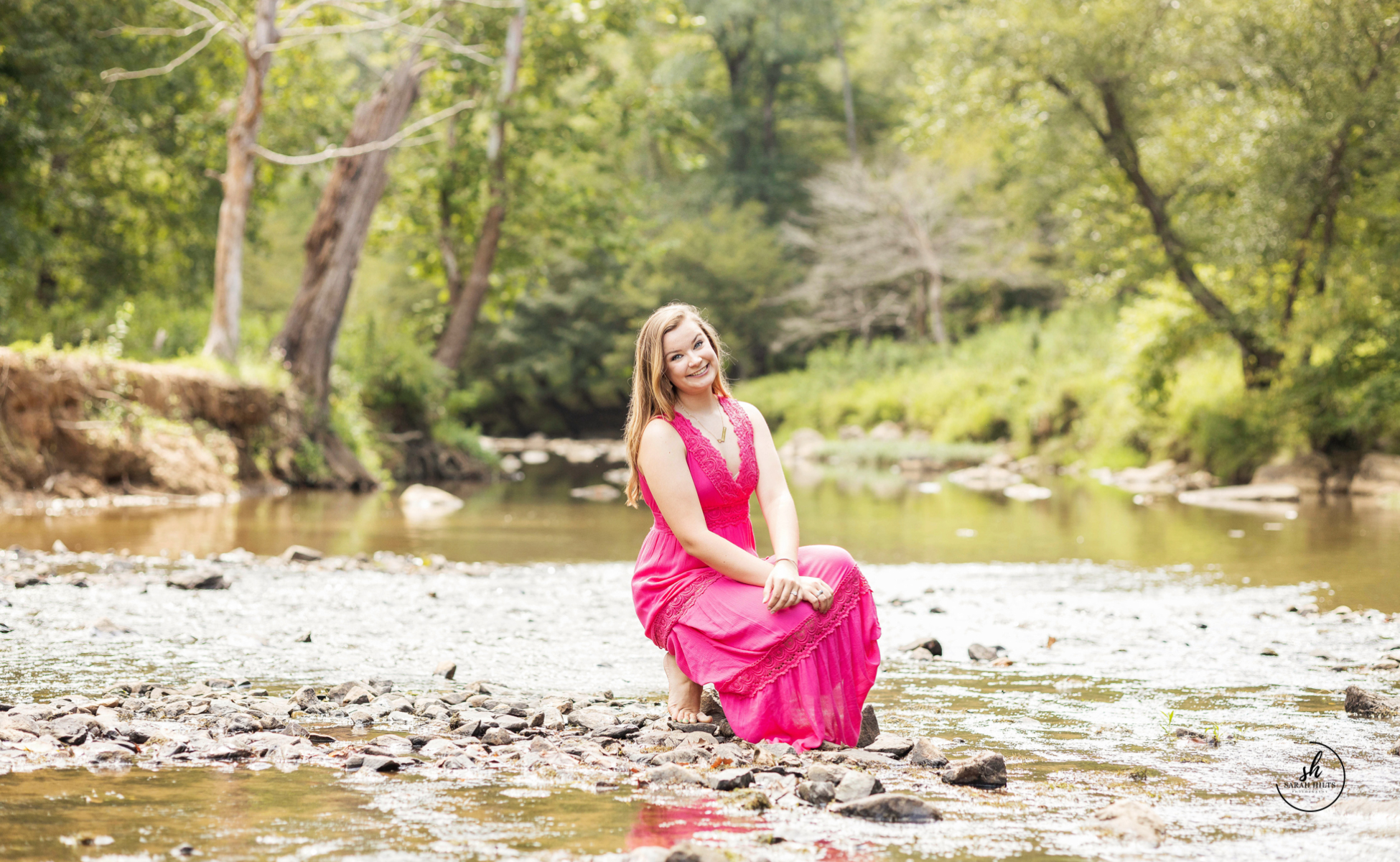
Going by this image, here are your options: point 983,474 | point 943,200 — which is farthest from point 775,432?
point 983,474

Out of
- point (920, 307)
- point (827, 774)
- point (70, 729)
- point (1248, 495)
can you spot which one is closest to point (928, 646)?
point (827, 774)

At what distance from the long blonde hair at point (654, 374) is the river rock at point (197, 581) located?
365 centimetres

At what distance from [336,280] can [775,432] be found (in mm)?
22251

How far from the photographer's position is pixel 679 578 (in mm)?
4113

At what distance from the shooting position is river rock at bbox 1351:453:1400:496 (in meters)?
15.7

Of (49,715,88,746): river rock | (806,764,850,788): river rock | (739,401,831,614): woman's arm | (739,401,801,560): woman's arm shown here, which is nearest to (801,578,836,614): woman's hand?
(739,401,831,614): woman's arm

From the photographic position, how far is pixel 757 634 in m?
3.78

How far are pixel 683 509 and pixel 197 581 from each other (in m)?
3.97

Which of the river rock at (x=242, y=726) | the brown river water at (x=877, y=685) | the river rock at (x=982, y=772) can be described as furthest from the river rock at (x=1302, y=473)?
the river rock at (x=242, y=726)

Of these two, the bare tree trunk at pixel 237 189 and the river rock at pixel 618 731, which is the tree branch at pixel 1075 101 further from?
the river rock at pixel 618 731

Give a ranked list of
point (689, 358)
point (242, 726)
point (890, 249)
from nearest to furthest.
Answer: point (242, 726) < point (689, 358) < point (890, 249)

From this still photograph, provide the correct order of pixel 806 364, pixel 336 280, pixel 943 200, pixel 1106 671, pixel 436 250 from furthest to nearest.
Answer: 1. pixel 806 364
2. pixel 943 200
3. pixel 436 250
4. pixel 336 280
5. pixel 1106 671

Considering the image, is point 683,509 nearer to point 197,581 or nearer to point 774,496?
point 774,496

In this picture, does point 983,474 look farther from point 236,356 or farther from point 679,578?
point 679,578
